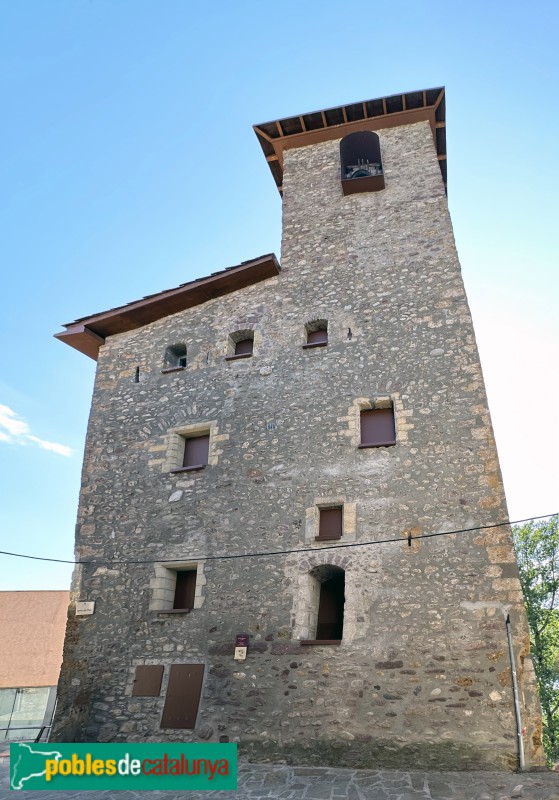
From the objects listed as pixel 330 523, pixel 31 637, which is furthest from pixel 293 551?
pixel 31 637

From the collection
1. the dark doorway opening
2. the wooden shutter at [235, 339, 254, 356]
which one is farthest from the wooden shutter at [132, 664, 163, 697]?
the wooden shutter at [235, 339, 254, 356]

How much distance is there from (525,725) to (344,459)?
4.76 metres

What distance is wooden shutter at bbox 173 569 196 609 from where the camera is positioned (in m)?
10.5

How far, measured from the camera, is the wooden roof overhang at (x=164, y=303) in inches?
503

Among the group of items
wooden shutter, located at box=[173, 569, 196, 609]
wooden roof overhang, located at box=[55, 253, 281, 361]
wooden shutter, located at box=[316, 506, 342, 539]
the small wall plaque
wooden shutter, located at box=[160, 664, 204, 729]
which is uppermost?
wooden roof overhang, located at box=[55, 253, 281, 361]

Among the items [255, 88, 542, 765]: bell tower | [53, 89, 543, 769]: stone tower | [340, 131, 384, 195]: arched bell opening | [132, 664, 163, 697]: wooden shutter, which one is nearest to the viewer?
[255, 88, 542, 765]: bell tower

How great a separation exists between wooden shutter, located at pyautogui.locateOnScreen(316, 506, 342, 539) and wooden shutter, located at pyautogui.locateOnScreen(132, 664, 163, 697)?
3.57 metres

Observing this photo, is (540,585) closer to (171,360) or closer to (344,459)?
(344,459)

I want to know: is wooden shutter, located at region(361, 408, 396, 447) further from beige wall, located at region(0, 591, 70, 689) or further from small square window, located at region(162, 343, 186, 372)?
beige wall, located at region(0, 591, 70, 689)

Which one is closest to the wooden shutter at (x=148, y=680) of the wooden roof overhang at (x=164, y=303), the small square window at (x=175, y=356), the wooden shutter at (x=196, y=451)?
the wooden shutter at (x=196, y=451)

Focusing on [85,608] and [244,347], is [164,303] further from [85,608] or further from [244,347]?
[85,608]

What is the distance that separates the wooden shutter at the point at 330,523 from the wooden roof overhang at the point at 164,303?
5.67 metres

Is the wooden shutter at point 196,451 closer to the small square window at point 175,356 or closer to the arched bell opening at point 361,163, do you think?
the small square window at point 175,356

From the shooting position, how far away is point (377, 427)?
1062 cm
